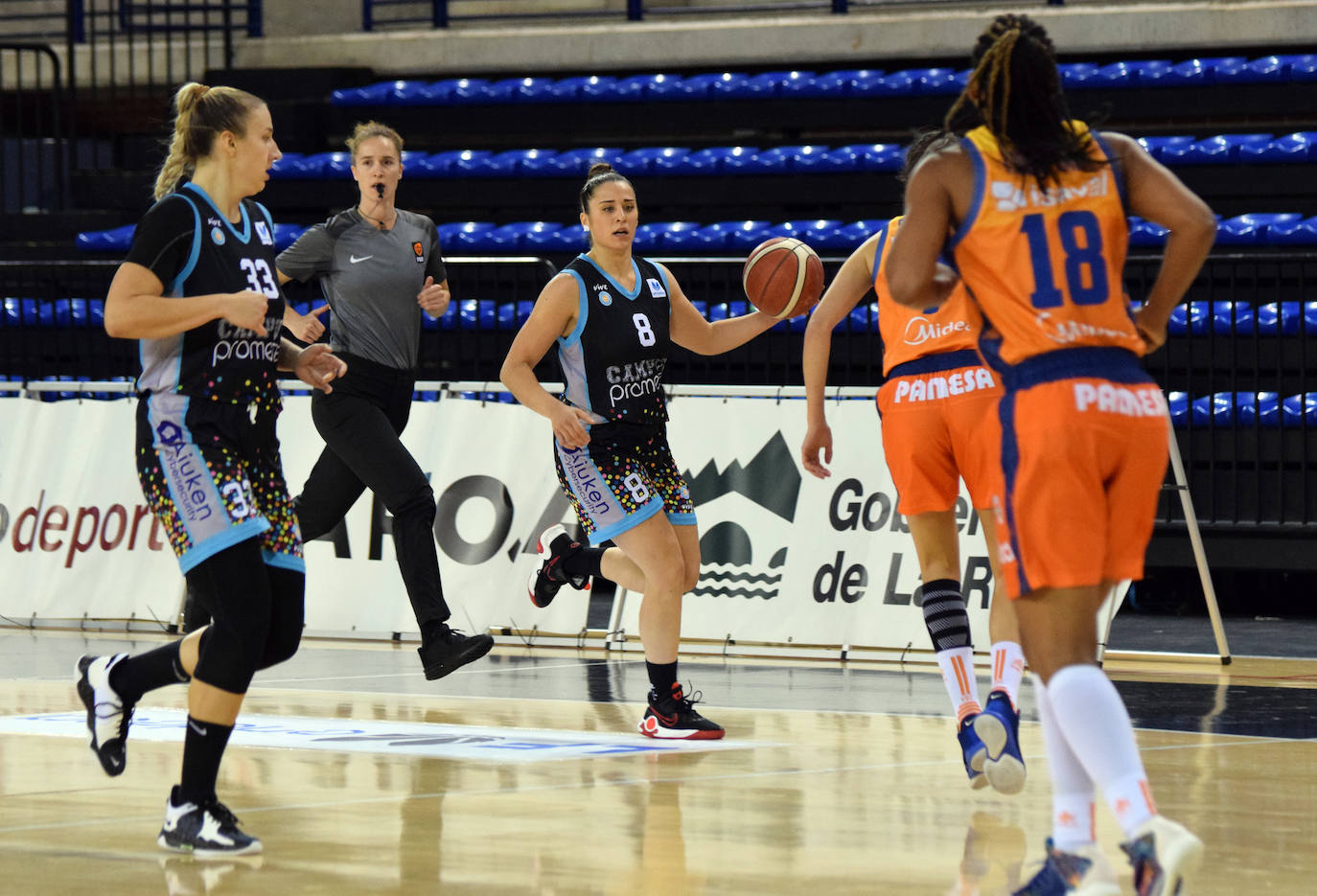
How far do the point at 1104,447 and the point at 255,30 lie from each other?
16.4m

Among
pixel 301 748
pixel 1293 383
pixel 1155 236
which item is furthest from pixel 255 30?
pixel 301 748

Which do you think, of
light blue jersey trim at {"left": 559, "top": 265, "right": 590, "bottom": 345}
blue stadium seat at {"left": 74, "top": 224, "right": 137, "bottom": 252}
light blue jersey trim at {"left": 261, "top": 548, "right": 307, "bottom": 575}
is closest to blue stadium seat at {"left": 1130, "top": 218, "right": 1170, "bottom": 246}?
light blue jersey trim at {"left": 559, "top": 265, "right": 590, "bottom": 345}

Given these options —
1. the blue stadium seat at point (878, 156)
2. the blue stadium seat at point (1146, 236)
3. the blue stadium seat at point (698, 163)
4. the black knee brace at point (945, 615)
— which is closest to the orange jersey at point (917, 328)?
the black knee brace at point (945, 615)

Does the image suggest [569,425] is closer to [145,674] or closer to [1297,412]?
[145,674]

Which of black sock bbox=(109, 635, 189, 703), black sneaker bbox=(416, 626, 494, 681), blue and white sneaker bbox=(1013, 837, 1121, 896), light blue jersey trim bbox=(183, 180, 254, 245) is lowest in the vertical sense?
blue and white sneaker bbox=(1013, 837, 1121, 896)

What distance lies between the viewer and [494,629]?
35.7 feet

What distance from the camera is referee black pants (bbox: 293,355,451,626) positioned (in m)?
8.05

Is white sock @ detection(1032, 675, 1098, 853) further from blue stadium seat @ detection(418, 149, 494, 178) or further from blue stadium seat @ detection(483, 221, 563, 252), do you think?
blue stadium seat @ detection(418, 149, 494, 178)

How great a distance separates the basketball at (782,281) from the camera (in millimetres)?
7453

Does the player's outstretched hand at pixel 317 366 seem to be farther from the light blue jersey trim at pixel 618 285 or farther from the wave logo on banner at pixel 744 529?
the wave logo on banner at pixel 744 529

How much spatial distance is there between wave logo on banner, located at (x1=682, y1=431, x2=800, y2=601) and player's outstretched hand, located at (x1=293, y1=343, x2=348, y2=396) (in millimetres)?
5036

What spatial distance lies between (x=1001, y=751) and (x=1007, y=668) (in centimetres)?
38

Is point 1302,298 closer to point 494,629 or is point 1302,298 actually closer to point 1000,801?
point 494,629

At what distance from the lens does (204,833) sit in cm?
480
